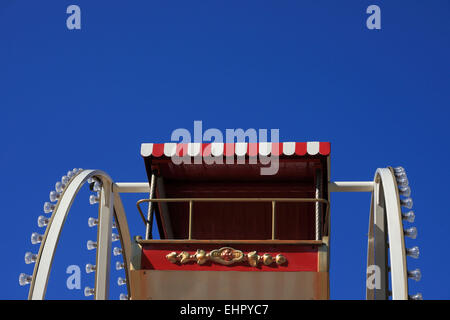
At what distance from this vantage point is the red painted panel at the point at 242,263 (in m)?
15.6

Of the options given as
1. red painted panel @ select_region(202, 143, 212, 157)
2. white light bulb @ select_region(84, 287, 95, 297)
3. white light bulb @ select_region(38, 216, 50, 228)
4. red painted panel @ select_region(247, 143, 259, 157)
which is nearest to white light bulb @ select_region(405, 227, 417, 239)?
red painted panel @ select_region(247, 143, 259, 157)

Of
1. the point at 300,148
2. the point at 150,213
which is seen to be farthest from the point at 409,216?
the point at 150,213

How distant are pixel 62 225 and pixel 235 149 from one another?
3544 millimetres

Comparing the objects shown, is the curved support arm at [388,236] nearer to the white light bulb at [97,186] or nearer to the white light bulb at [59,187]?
the white light bulb at [97,186]

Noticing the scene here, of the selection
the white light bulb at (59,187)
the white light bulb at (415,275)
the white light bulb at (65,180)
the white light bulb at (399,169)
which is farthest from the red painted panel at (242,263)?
the white light bulb at (399,169)

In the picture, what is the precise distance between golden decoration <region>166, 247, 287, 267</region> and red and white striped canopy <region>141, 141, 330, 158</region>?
226 centimetres

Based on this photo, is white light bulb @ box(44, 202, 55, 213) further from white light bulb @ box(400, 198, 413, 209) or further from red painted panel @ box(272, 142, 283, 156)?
white light bulb @ box(400, 198, 413, 209)

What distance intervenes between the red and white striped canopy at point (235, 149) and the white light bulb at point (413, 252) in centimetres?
256

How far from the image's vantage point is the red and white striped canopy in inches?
674

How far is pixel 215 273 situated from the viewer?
51.5 feet
